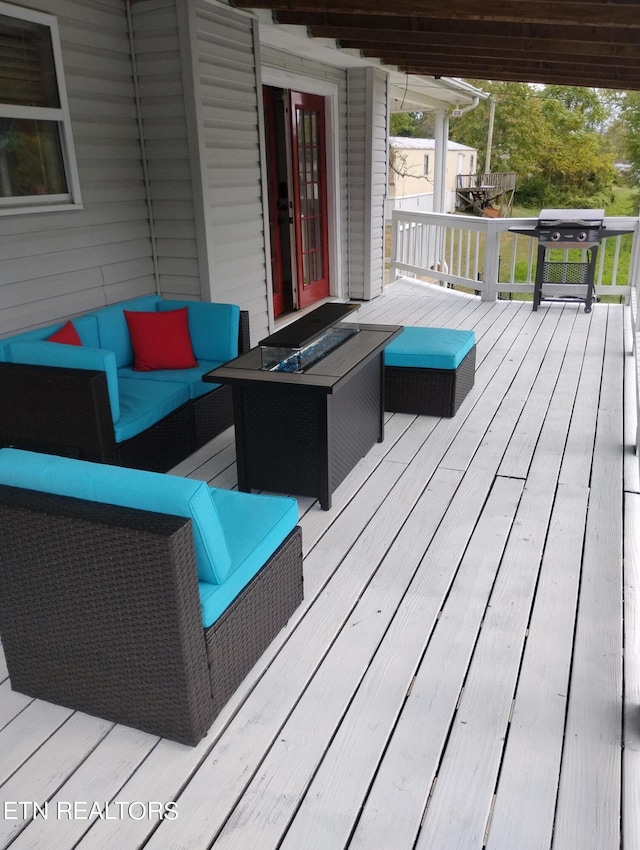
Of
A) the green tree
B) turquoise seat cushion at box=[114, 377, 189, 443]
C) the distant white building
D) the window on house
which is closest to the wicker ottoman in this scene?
turquoise seat cushion at box=[114, 377, 189, 443]

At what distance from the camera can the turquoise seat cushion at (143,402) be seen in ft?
10.6

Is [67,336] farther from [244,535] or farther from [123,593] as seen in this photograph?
[123,593]

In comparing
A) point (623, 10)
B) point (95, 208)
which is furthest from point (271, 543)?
point (623, 10)

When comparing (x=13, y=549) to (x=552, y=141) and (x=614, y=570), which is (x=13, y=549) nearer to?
(x=614, y=570)

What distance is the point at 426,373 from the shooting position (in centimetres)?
421

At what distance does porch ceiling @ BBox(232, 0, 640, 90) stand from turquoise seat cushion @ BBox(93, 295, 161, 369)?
231 centimetres

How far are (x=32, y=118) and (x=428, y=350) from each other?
2561mm

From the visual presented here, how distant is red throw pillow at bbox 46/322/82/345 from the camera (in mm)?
3533

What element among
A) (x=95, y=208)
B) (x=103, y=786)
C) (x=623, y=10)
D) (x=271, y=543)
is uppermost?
(x=623, y=10)

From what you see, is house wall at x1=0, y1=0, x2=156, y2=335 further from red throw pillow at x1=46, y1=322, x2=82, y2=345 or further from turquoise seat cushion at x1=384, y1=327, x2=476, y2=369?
turquoise seat cushion at x1=384, y1=327, x2=476, y2=369

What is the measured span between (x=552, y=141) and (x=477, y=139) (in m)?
3.34

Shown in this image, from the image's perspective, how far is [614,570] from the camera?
2.64 m

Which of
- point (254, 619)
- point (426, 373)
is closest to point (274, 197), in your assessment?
point (426, 373)

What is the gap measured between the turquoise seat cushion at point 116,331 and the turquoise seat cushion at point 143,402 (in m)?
0.29
